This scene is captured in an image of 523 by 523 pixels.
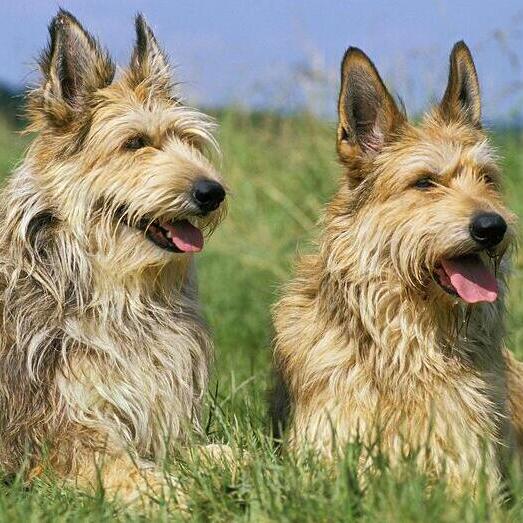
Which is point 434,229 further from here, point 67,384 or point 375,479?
point 67,384

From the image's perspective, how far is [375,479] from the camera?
3512mm

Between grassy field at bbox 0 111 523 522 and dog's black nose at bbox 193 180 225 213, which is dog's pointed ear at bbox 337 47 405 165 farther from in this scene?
grassy field at bbox 0 111 523 522

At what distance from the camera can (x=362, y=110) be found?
461cm

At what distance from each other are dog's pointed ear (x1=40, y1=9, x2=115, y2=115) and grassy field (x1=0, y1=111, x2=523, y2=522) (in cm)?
55

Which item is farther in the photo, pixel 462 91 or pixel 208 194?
pixel 462 91

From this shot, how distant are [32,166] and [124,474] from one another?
1417 millimetres

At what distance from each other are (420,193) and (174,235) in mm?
1081

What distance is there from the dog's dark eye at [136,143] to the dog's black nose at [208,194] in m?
0.37

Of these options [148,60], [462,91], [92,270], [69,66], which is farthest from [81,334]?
[462,91]

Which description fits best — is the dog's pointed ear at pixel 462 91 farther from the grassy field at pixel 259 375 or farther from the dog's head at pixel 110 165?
the grassy field at pixel 259 375

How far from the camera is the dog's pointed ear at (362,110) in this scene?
4453mm

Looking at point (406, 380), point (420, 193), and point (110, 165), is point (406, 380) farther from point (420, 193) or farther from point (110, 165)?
point (110, 165)

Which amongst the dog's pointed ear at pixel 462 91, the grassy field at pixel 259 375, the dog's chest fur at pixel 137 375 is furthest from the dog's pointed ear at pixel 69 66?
the dog's pointed ear at pixel 462 91

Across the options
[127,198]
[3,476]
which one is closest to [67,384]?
[3,476]
